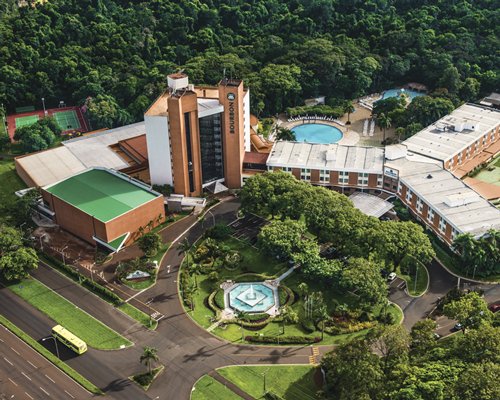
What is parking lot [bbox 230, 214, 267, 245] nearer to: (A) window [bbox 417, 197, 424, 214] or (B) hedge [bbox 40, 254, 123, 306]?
(B) hedge [bbox 40, 254, 123, 306]

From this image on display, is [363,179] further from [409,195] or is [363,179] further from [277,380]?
[277,380]

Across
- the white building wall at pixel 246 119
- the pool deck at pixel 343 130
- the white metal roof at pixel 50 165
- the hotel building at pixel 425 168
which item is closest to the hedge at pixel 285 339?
the hotel building at pixel 425 168

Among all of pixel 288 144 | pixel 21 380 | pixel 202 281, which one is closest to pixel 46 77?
pixel 288 144

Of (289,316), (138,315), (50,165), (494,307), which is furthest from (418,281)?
(50,165)

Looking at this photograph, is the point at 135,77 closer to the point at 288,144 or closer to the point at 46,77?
the point at 46,77

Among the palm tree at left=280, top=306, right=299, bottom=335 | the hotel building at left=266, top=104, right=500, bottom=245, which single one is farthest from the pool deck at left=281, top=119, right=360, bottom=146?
the palm tree at left=280, top=306, right=299, bottom=335

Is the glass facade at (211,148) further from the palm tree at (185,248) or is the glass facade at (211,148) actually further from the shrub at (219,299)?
the shrub at (219,299)
